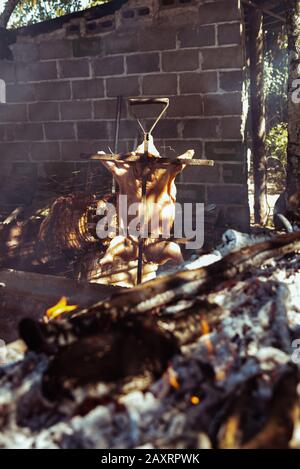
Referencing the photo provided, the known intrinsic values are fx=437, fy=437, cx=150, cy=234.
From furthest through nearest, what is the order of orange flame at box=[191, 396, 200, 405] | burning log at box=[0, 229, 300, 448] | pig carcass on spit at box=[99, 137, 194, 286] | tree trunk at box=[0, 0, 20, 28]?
tree trunk at box=[0, 0, 20, 28] → pig carcass on spit at box=[99, 137, 194, 286] → orange flame at box=[191, 396, 200, 405] → burning log at box=[0, 229, 300, 448]

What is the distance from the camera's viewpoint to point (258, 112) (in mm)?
8672

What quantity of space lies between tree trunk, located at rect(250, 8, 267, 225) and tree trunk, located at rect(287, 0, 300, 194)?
1.61 metres

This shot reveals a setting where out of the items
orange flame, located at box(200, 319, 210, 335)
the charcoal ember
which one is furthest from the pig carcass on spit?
the charcoal ember

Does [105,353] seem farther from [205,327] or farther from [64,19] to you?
[64,19]

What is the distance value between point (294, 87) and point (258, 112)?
7.35 feet

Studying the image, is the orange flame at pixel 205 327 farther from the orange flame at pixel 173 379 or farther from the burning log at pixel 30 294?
the burning log at pixel 30 294

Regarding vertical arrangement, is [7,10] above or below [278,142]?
above

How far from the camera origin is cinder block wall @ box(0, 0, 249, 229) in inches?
256

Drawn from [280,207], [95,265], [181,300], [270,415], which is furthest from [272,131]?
[270,415]

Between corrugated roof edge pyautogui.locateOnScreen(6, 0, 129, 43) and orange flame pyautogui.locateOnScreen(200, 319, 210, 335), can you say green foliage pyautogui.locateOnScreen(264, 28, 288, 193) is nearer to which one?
corrugated roof edge pyautogui.locateOnScreen(6, 0, 129, 43)

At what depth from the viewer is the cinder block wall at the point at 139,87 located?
6508 mm

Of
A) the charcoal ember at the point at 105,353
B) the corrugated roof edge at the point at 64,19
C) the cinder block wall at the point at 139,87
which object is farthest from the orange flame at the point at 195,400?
the corrugated roof edge at the point at 64,19

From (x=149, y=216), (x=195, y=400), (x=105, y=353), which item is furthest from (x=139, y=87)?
(x=195, y=400)
